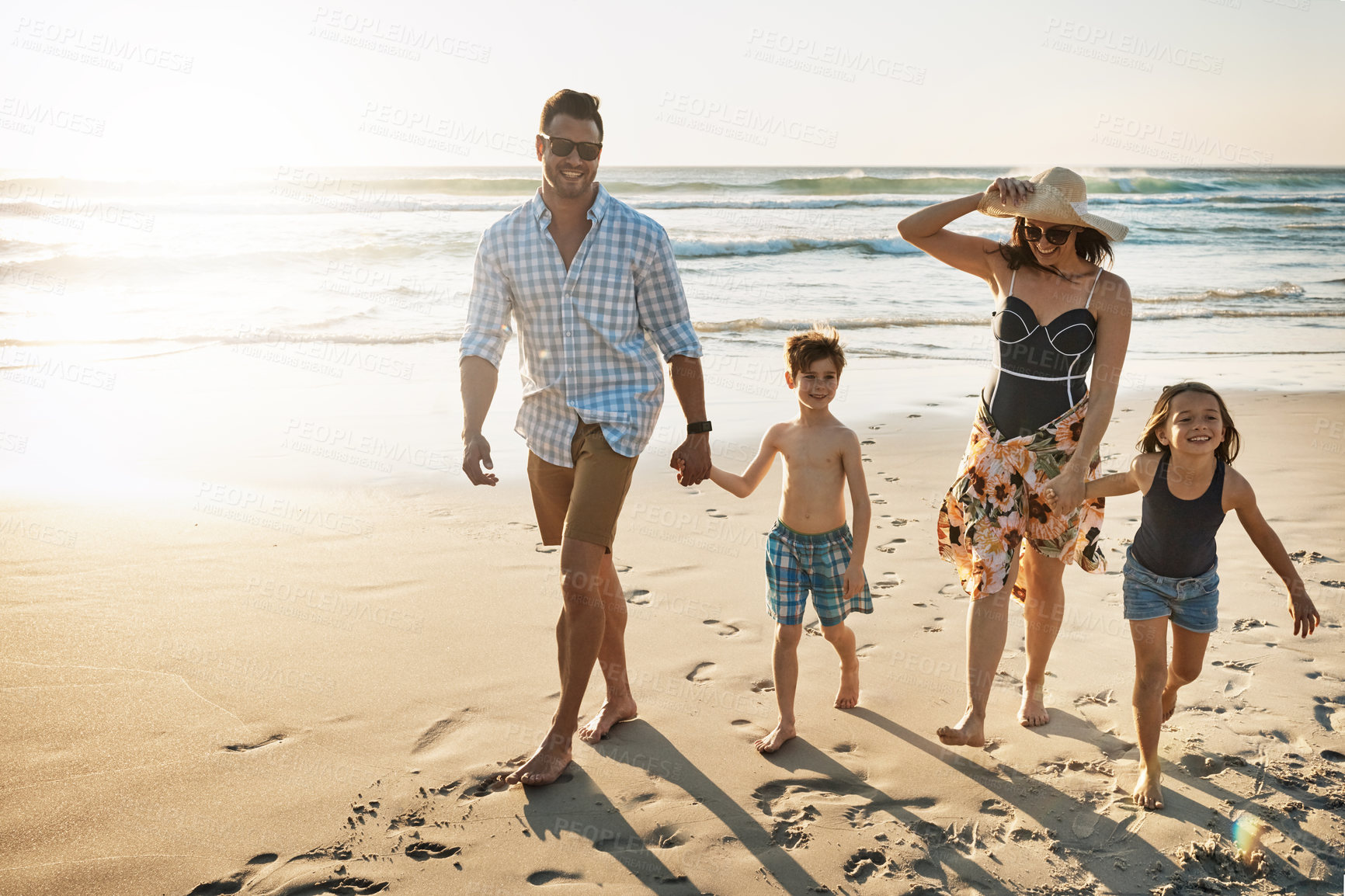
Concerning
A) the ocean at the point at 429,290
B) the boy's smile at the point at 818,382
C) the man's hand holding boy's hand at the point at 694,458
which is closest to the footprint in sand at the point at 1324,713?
the boy's smile at the point at 818,382

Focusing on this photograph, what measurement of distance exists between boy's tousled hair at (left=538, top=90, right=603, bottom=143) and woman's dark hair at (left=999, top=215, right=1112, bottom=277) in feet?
4.72

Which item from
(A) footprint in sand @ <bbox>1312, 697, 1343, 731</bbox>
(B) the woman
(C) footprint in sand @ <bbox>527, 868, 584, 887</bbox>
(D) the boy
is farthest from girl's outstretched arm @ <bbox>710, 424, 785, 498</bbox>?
(A) footprint in sand @ <bbox>1312, 697, 1343, 731</bbox>

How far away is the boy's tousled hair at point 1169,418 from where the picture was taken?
284 centimetres

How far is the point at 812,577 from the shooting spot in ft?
11.1

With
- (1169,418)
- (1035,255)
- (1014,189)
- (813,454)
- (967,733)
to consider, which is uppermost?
(1014,189)

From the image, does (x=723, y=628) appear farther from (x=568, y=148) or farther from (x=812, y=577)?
(x=568, y=148)

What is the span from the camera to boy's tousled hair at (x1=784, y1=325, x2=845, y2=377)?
331cm

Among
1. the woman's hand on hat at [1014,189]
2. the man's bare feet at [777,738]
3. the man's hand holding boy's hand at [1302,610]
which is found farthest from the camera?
the man's bare feet at [777,738]

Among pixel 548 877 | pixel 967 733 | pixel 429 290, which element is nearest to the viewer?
pixel 548 877

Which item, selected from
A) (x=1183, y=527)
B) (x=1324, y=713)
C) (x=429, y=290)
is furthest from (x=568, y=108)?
(x=429, y=290)

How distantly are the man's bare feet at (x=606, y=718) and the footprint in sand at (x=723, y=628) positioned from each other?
0.73 metres

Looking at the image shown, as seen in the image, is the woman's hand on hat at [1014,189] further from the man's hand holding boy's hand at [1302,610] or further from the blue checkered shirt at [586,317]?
the man's hand holding boy's hand at [1302,610]

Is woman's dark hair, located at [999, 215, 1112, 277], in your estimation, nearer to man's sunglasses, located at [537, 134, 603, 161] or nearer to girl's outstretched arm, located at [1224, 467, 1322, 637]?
girl's outstretched arm, located at [1224, 467, 1322, 637]

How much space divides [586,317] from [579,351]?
12 cm
